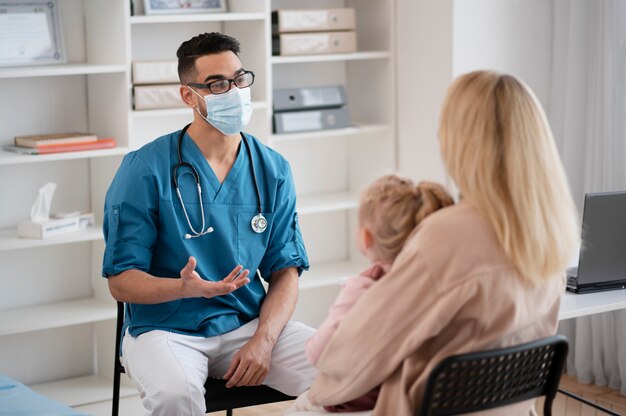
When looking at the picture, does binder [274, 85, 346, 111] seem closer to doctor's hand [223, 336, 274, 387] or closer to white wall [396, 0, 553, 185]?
white wall [396, 0, 553, 185]

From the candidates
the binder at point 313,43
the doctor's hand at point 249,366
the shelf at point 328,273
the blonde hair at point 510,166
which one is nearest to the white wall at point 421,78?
→ the binder at point 313,43

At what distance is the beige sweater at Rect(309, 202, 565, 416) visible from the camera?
1.70 m

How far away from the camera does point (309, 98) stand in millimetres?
3865

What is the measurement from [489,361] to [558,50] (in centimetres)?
247

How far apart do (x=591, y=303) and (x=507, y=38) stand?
154cm

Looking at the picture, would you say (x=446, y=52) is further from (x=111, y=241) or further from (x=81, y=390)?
(x=81, y=390)

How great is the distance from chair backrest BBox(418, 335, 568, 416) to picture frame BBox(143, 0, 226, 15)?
7.32 feet

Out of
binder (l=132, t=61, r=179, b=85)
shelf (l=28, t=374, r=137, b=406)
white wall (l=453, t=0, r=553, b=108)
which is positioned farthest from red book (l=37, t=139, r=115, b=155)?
white wall (l=453, t=0, r=553, b=108)

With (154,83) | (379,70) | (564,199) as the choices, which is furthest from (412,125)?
(564,199)

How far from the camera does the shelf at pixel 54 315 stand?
335 cm

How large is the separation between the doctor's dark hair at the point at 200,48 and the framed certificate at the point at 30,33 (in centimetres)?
92

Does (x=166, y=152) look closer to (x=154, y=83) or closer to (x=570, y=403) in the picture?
(x=154, y=83)

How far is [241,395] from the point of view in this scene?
2484 millimetres

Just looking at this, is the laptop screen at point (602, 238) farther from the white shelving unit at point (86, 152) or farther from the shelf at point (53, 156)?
the shelf at point (53, 156)
